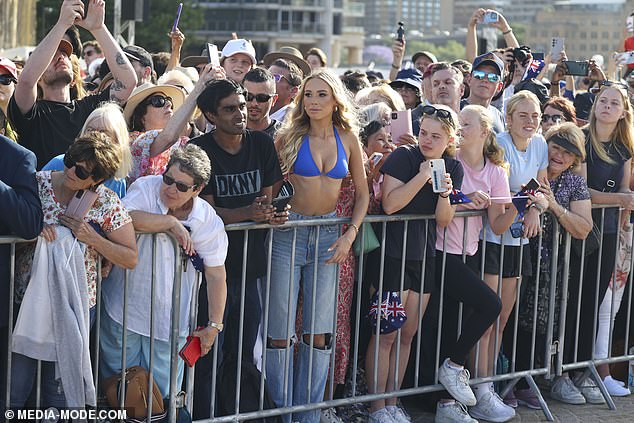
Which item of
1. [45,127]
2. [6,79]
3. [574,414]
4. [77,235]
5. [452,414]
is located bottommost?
[574,414]

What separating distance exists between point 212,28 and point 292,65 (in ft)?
390

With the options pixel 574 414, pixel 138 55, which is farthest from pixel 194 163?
pixel 574 414

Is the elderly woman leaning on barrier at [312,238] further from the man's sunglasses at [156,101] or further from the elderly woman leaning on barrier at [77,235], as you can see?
the elderly woman leaning on barrier at [77,235]

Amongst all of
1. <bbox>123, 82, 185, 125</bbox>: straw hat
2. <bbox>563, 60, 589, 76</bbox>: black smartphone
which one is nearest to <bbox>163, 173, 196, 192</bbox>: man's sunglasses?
<bbox>123, 82, 185, 125</bbox>: straw hat

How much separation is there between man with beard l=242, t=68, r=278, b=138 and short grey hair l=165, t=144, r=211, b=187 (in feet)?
4.03

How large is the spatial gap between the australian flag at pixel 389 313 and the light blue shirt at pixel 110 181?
1753 millimetres

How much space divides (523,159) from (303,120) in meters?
1.67

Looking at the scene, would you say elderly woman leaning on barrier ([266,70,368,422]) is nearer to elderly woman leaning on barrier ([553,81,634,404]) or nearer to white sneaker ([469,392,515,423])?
white sneaker ([469,392,515,423])

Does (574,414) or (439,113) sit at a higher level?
(439,113)

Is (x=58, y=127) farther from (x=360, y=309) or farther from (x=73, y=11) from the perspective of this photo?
→ (x=360, y=309)

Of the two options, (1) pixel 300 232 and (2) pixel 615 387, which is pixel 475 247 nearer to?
(1) pixel 300 232

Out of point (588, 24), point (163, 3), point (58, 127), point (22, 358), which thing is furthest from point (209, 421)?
point (588, 24)

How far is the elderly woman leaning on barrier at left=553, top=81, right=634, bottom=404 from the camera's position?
764 cm

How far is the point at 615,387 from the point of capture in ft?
25.6
